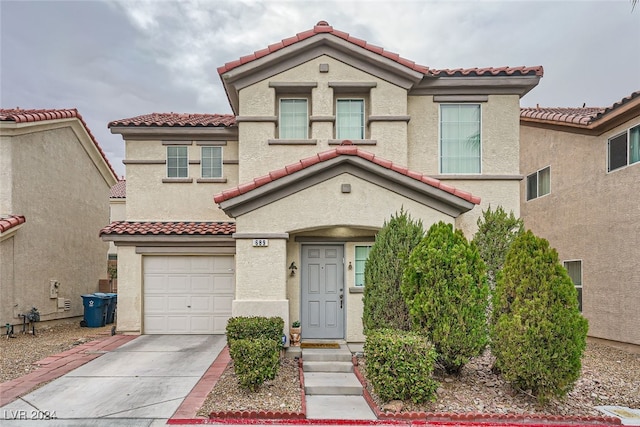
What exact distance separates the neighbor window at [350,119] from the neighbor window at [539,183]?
7.23 meters

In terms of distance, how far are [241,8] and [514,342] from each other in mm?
14840

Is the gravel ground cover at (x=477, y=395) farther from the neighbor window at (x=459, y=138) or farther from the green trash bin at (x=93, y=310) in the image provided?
the green trash bin at (x=93, y=310)

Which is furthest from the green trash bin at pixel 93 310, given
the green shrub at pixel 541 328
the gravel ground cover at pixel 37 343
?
the green shrub at pixel 541 328

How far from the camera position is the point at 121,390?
7.25 metres

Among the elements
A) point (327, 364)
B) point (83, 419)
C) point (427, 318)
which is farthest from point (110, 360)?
point (427, 318)

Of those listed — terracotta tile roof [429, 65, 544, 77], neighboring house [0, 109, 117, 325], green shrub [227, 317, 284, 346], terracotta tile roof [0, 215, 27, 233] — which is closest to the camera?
green shrub [227, 317, 284, 346]

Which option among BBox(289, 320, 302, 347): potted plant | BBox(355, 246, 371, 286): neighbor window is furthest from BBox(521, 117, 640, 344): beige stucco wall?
BBox(289, 320, 302, 347): potted plant

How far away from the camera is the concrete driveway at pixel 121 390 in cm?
618

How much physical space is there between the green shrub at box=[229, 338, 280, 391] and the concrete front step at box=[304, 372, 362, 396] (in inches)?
34.7

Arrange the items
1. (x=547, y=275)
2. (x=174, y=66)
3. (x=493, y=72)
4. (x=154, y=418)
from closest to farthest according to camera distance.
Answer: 1. (x=154, y=418)
2. (x=547, y=275)
3. (x=493, y=72)
4. (x=174, y=66)

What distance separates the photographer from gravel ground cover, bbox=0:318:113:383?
28.5 feet

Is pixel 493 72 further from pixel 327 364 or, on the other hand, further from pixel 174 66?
pixel 174 66

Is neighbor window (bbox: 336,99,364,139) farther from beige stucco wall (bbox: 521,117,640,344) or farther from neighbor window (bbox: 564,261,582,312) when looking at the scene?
neighbor window (bbox: 564,261,582,312)

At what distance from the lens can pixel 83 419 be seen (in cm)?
611
